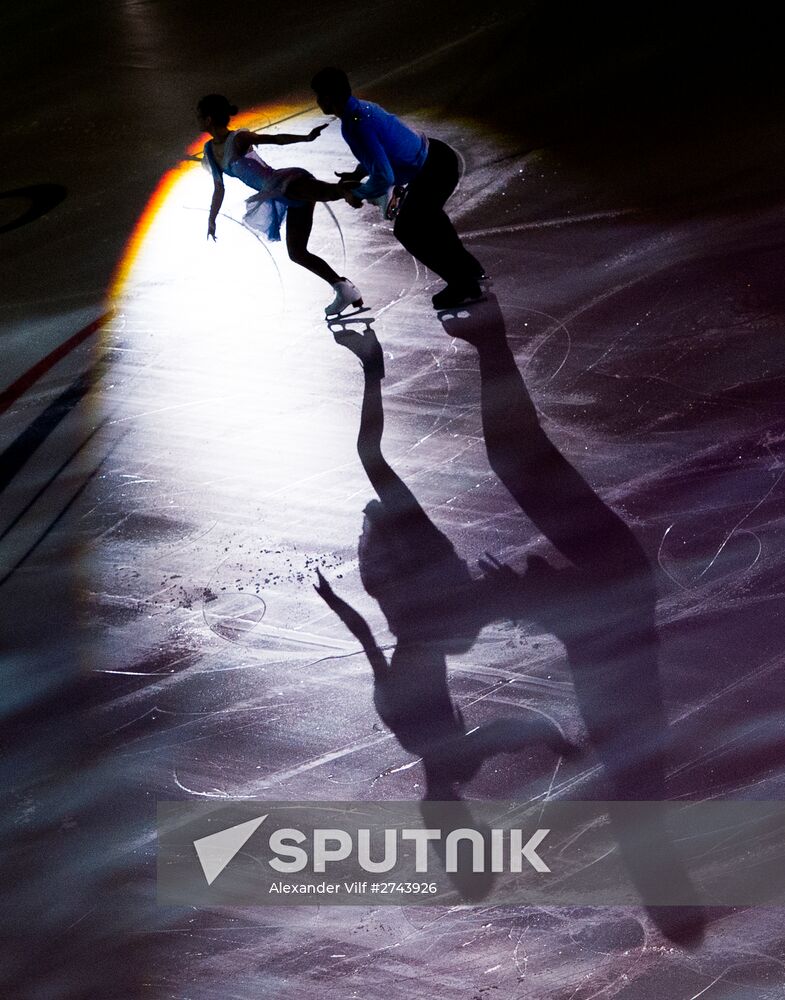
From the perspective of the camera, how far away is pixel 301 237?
8117 millimetres

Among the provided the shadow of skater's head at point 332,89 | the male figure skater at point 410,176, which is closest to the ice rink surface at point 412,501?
the male figure skater at point 410,176

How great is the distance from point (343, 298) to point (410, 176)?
3.17ft

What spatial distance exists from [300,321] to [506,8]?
5741 millimetres

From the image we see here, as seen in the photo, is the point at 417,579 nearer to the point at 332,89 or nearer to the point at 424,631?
the point at 424,631

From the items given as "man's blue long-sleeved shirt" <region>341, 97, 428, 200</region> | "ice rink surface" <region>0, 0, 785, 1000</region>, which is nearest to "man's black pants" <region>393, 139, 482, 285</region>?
"man's blue long-sleeved shirt" <region>341, 97, 428, 200</region>

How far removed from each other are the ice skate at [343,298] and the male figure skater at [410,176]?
1.73ft

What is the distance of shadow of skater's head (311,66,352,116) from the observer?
730cm

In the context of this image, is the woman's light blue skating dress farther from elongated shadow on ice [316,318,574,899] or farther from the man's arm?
elongated shadow on ice [316,318,574,899]

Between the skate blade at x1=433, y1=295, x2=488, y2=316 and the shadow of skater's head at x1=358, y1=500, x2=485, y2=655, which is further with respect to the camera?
the skate blade at x1=433, y1=295, x2=488, y2=316

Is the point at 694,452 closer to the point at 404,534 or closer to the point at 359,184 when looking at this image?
the point at 404,534

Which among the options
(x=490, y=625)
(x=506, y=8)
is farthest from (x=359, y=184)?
(x=506, y=8)

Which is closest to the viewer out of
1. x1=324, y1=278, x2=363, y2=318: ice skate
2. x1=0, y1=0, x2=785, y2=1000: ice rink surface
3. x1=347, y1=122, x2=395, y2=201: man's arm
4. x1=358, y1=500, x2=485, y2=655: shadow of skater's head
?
x1=0, y1=0, x2=785, y2=1000: ice rink surface

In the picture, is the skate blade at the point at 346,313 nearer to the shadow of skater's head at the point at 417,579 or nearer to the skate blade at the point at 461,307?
the skate blade at the point at 461,307

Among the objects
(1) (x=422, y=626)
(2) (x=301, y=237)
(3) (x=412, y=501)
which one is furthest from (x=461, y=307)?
(1) (x=422, y=626)
